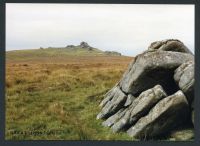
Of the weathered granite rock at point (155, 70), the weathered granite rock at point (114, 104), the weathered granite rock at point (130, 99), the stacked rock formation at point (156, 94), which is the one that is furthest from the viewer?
the weathered granite rock at point (114, 104)

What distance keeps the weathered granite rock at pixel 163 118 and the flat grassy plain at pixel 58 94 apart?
2.22ft

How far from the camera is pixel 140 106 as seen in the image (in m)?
21.7

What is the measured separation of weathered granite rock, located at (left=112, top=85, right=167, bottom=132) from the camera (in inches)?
848

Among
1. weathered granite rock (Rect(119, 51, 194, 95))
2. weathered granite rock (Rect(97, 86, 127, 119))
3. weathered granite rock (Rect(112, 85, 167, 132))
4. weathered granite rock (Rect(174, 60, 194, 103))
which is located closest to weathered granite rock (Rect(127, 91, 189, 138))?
weathered granite rock (Rect(112, 85, 167, 132))

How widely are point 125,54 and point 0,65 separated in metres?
5.06

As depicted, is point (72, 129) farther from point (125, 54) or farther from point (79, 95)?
point (125, 54)

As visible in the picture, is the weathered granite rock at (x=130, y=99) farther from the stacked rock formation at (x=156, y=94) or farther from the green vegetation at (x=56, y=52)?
the green vegetation at (x=56, y=52)

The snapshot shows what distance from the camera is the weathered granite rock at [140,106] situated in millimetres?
21531

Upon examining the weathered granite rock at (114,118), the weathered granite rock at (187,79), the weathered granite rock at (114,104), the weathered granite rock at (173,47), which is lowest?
the weathered granite rock at (114,118)

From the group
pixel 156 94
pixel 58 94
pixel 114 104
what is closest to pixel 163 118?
pixel 156 94

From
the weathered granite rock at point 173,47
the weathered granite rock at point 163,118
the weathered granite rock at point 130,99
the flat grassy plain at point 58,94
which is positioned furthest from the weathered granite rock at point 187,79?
the flat grassy plain at point 58,94

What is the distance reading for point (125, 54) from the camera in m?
22.5

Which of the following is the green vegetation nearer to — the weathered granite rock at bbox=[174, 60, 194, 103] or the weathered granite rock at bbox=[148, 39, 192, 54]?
the weathered granite rock at bbox=[148, 39, 192, 54]

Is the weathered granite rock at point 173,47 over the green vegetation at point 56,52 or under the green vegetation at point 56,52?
over
